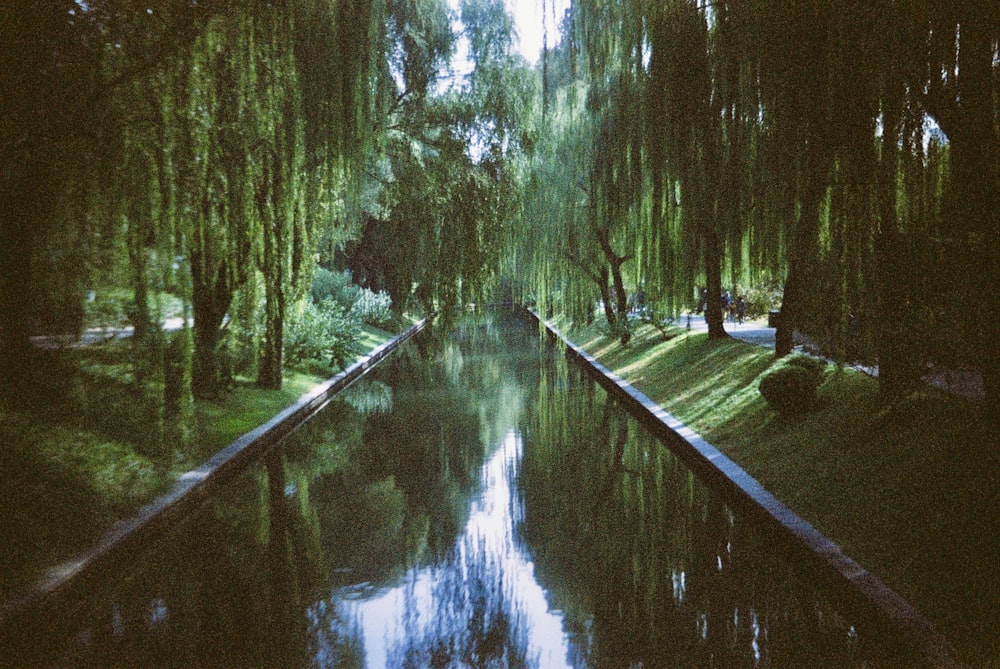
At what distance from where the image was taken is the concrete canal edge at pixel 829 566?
14.6 ft

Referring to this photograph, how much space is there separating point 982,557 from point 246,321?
31.5 ft

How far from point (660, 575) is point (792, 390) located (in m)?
4.95

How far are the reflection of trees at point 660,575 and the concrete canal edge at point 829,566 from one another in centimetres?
17

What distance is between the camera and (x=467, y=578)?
19.6 ft

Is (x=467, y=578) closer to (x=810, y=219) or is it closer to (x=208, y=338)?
(x=810, y=219)

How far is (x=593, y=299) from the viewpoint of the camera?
26828 mm

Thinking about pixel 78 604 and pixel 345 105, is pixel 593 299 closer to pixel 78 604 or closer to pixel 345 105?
pixel 345 105

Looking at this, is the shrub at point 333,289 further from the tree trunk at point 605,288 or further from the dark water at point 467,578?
the dark water at point 467,578

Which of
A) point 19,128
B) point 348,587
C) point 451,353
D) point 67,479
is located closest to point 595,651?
point 348,587

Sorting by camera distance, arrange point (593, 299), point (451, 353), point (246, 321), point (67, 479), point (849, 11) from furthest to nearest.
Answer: point (451, 353), point (593, 299), point (246, 321), point (67, 479), point (849, 11)

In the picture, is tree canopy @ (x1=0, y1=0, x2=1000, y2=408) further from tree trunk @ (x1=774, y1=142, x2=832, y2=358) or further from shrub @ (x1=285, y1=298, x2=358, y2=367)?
shrub @ (x1=285, y1=298, x2=358, y2=367)

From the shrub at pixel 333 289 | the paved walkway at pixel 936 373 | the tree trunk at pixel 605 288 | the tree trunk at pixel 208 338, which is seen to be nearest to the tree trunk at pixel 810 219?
the paved walkway at pixel 936 373

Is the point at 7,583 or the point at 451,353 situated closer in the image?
the point at 7,583

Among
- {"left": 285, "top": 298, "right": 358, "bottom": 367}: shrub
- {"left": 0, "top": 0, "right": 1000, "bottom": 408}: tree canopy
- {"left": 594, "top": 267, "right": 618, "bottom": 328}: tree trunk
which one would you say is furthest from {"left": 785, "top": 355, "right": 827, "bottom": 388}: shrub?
{"left": 594, "top": 267, "right": 618, "bottom": 328}: tree trunk
